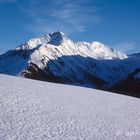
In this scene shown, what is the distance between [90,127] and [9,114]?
13.4ft

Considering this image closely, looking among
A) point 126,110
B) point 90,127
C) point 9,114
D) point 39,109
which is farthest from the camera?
point 126,110

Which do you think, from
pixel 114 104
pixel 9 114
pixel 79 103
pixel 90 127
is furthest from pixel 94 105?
pixel 9 114

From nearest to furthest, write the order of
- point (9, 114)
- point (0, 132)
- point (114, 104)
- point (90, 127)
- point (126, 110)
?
point (0, 132) < point (9, 114) < point (90, 127) < point (126, 110) < point (114, 104)

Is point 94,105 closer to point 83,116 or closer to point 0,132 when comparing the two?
point 83,116

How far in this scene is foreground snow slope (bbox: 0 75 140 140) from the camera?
14375 millimetres

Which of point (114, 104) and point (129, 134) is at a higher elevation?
point (114, 104)

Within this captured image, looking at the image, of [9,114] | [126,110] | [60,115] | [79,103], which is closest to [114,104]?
[126,110]

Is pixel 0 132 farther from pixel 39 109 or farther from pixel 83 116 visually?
pixel 83 116

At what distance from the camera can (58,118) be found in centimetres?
1733

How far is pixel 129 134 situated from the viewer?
17234 mm

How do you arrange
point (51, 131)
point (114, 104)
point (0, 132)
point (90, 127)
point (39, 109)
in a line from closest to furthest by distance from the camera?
point (0, 132), point (51, 131), point (90, 127), point (39, 109), point (114, 104)

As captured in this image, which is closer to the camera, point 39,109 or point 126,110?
point 39,109

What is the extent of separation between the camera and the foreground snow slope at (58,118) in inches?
566

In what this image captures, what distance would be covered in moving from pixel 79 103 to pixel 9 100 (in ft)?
20.6
